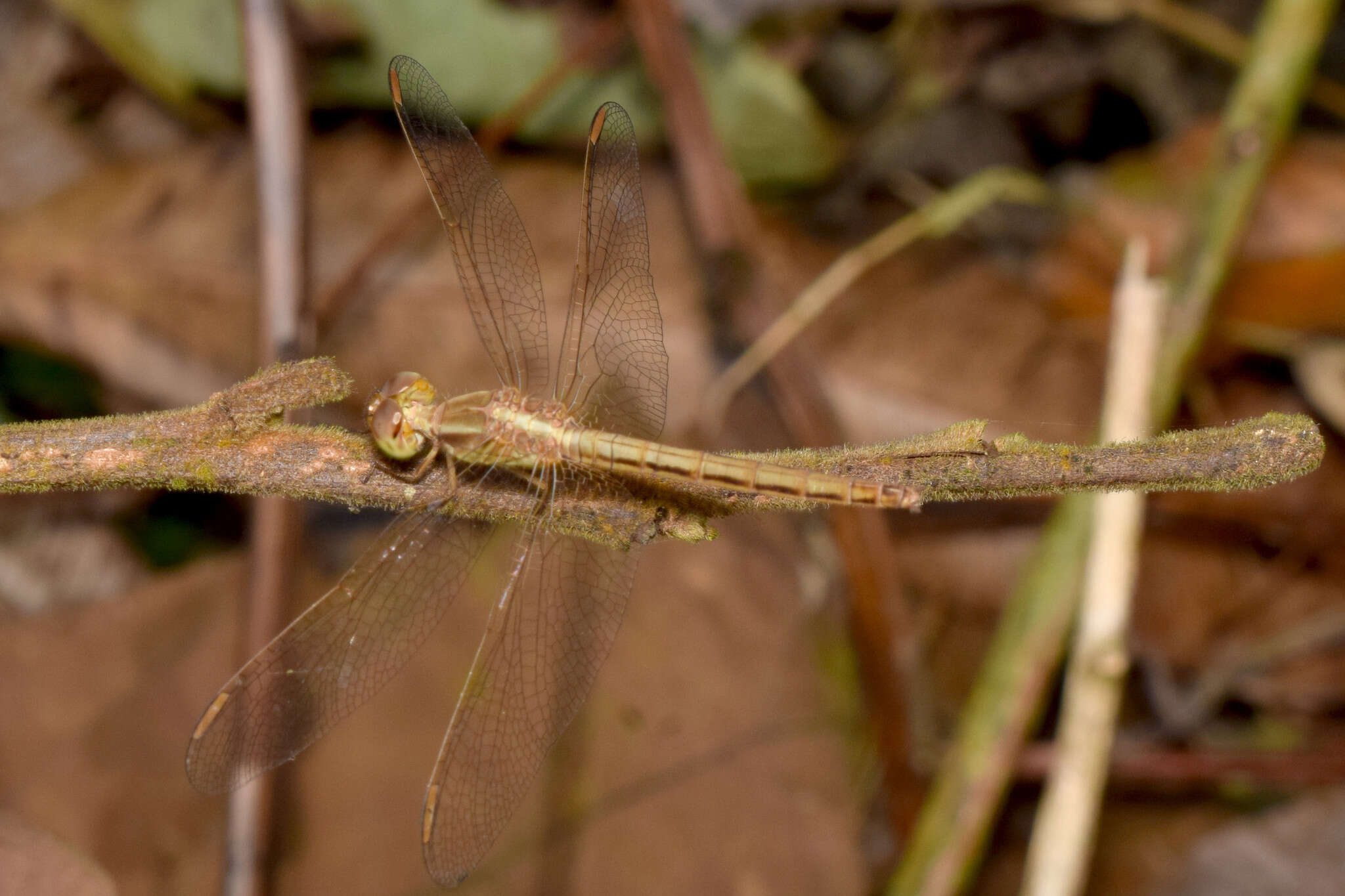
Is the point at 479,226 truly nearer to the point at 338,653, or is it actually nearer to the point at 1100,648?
the point at 338,653

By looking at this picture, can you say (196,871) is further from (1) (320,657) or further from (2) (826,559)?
(2) (826,559)

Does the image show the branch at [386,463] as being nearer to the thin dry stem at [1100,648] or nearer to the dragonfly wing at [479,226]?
the dragonfly wing at [479,226]

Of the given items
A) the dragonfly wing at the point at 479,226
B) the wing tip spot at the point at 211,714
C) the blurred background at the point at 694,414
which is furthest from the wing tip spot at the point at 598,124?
the wing tip spot at the point at 211,714

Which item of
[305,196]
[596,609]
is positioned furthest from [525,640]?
[305,196]

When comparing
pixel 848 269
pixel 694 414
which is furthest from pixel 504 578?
pixel 848 269

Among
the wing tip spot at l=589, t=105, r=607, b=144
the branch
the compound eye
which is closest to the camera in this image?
the branch

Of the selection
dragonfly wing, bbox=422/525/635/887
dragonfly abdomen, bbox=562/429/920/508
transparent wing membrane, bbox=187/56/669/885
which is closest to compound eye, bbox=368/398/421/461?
transparent wing membrane, bbox=187/56/669/885

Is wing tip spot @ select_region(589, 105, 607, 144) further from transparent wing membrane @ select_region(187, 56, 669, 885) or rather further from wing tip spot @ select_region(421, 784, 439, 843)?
wing tip spot @ select_region(421, 784, 439, 843)
